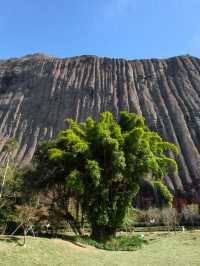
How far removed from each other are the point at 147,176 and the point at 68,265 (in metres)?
14.0

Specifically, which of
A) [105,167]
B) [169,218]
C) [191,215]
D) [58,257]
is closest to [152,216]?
[169,218]

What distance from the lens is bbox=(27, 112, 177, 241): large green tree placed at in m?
26.1

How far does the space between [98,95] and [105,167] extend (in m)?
55.1

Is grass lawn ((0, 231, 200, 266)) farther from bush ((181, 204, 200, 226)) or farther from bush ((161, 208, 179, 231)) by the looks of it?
bush ((181, 204, 200, 226))

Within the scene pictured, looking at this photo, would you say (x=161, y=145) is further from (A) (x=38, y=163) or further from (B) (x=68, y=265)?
(B) (x=68, y=265)

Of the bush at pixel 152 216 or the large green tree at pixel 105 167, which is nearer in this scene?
the large green tree at pixel 105 167

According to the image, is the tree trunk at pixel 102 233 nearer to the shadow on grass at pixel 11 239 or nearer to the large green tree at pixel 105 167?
the large green tree at pixel 105 167

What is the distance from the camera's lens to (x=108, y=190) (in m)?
26.3

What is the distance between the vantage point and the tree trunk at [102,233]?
87.4 feet

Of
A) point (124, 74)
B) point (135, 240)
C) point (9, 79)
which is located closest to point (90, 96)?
point (124, 74)

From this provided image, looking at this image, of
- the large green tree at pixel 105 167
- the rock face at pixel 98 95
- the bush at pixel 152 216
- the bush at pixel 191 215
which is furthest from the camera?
the rock face at pixel 98 95

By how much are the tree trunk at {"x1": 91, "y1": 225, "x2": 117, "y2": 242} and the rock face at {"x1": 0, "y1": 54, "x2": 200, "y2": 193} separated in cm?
3556

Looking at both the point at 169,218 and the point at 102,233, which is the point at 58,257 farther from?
the point at 169,218

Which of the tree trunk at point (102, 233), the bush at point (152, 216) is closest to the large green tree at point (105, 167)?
the tree trunk at point (102, 233)
